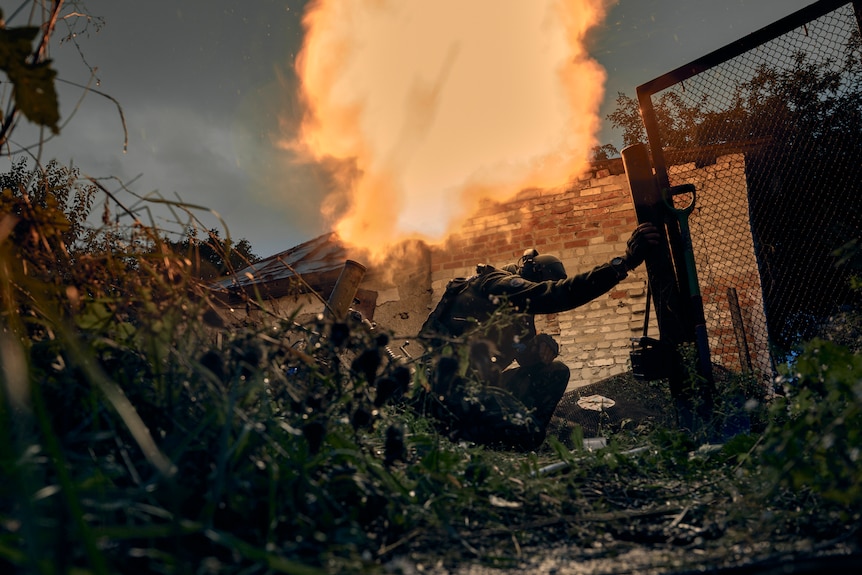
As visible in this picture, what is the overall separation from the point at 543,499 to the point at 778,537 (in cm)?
60

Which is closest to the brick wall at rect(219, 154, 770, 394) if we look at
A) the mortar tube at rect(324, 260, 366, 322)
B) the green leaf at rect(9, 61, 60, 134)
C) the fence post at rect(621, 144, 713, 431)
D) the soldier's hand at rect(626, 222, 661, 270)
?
the mortar tube at rect(324, 260, 366, 322)

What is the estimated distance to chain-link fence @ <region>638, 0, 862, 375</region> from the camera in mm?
3617

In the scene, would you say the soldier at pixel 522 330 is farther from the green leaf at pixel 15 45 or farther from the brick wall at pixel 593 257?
the green leaf at pixel 15 45

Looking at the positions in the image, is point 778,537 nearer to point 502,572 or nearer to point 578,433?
point 502,572

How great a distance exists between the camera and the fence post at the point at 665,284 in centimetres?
345

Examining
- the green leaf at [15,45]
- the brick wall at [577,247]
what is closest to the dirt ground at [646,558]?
the green leaf at [15,45]

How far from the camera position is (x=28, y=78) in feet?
4.19

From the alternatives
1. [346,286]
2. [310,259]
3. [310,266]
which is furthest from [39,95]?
[310,259]

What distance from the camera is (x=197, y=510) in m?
1.24

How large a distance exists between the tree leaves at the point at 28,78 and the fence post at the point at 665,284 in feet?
10.2

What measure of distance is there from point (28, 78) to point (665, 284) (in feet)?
10.6

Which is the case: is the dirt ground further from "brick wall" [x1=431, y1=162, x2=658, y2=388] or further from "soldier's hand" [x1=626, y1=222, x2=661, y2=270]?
"brick wall" [x1=431, y1=162, x2=658, y2=388]

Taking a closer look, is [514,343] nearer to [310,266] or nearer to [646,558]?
[646,558]

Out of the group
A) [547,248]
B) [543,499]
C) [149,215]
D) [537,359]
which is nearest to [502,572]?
[543,499]
